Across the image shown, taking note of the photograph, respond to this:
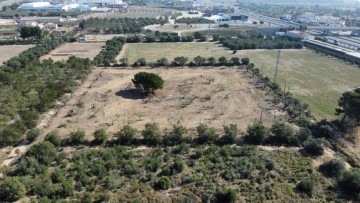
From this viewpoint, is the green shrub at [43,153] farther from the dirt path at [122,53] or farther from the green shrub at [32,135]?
the dirt path at [122,53]

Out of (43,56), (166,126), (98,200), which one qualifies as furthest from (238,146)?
(43,56)

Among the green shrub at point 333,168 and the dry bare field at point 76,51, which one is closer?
the green shrub at point 333,168

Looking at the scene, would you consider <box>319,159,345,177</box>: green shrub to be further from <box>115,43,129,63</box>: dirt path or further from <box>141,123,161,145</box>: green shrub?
<box>115,43,129,63</box>: dirt path

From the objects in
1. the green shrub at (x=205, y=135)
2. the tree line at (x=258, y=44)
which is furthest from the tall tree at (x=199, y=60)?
the green shrub at (x=205, y=135)

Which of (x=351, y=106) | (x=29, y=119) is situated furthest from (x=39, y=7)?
(x=351, y=106)

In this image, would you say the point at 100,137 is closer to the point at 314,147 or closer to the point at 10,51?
the point at 314,147

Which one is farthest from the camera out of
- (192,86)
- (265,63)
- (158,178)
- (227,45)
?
(227,45)

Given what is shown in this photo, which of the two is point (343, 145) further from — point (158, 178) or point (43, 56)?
point (43, 56)

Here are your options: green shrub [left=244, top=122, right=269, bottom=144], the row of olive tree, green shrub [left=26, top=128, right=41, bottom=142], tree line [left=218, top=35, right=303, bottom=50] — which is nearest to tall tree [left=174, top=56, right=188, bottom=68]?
the row of olive tree
